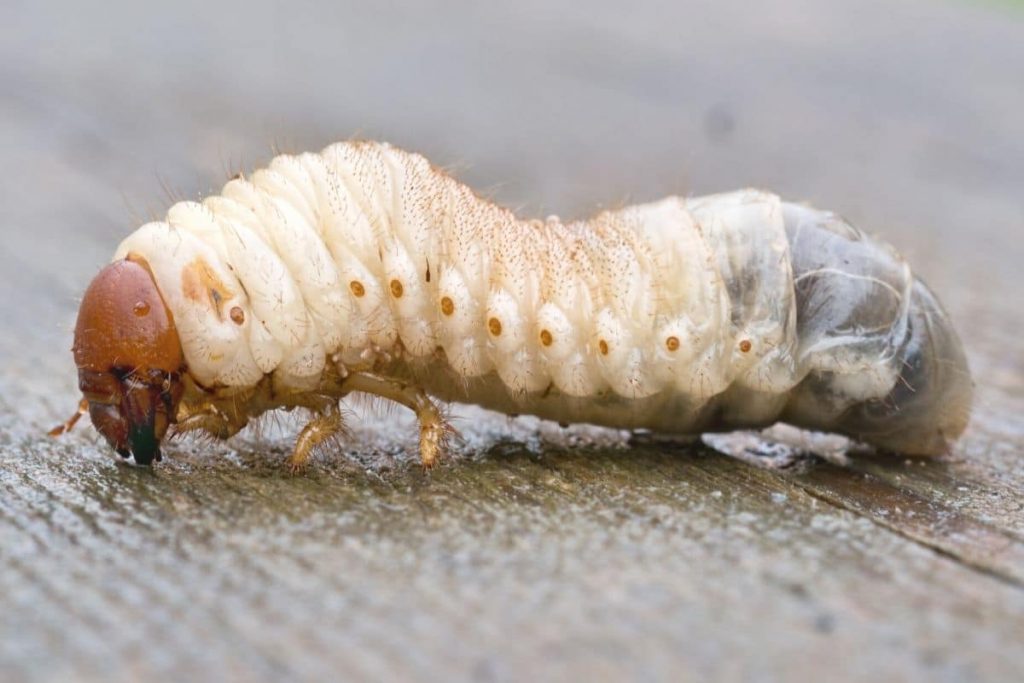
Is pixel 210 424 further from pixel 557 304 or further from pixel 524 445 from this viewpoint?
pixel 557 304

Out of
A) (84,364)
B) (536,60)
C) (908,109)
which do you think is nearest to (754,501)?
(84,364)

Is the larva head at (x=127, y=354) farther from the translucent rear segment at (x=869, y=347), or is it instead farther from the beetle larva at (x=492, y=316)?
the translucent rear segment at (x=869, y=347)

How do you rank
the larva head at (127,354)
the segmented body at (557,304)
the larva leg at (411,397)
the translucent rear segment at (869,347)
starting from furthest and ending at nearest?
1. the translucent rear segment at (869,347)
2. the larva leg at (411,397)
3. the segmented body at (557,304)
4. the larva head at (127,354)

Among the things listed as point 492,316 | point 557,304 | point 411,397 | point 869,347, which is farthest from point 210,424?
point 869,347

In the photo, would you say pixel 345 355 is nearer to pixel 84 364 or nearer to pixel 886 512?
pixel 84 364

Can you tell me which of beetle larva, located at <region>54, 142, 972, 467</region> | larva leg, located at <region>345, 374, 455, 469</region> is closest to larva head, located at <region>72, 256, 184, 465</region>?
beetle larva, located at <region>54, 142, 972, 467</region>

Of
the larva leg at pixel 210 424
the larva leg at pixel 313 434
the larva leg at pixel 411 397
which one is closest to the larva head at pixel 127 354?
the larva leg at pixel 210 424
